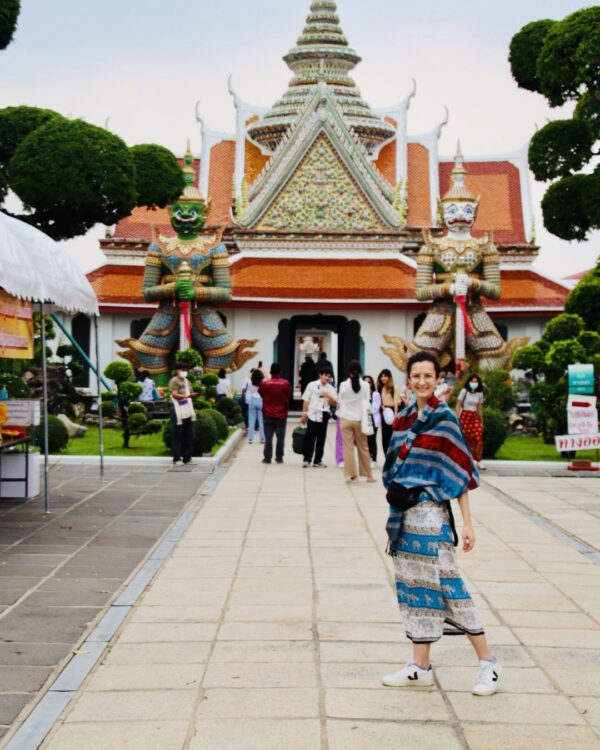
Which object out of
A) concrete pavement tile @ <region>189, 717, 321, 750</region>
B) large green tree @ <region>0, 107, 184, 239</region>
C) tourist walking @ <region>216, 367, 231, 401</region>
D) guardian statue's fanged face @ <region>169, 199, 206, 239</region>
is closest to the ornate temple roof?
guardian statue's fanged face @ <region>169, 199, 206, 239</region>

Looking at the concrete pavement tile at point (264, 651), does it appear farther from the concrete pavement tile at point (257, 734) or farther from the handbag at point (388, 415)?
the handbag at point (388, 415)

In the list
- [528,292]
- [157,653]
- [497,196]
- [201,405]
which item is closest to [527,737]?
Result: [157,653]

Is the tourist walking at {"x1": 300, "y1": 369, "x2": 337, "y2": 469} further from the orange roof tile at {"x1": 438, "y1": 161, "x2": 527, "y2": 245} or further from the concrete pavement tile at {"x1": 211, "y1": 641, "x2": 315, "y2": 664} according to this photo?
the orange roof tile at {"x1": 438, "y1": 161, "x2": 527, "y2": 245}

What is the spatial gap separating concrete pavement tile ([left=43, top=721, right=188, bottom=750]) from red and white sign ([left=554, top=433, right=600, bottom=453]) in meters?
12.9

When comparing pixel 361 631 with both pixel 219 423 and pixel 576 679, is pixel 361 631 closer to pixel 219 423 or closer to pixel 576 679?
pixel 576 679

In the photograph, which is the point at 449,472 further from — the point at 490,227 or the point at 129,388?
the point at 490,227

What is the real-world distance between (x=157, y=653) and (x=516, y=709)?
6.48 ft

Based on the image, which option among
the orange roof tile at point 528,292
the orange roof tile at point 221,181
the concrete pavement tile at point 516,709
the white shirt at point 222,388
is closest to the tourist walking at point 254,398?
the white shirt at point 222,388

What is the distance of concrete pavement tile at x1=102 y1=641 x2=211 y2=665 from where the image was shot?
649 cm

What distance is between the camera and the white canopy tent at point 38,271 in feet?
34.5

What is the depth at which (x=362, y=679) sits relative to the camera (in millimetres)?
6141

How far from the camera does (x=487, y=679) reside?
5.87 metres

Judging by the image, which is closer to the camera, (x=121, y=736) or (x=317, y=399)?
(x=121, y=736)

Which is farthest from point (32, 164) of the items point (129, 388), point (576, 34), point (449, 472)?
point (449, 472)
